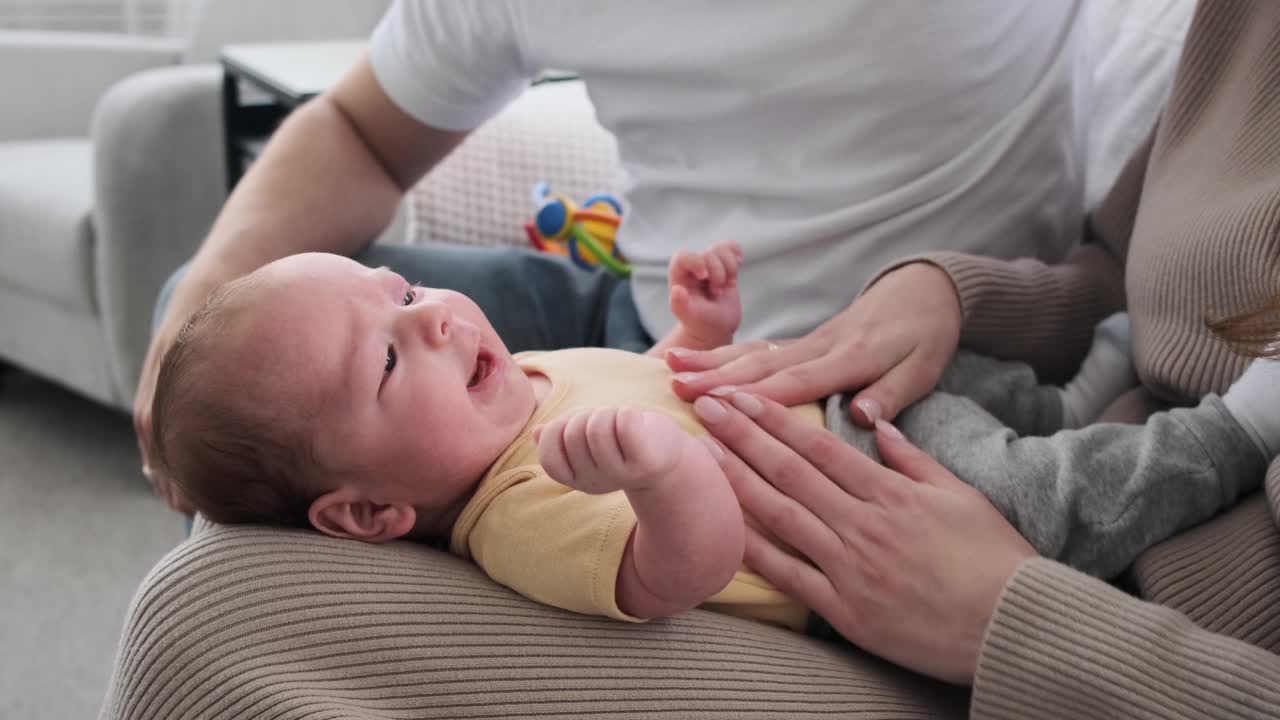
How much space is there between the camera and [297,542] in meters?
0.76

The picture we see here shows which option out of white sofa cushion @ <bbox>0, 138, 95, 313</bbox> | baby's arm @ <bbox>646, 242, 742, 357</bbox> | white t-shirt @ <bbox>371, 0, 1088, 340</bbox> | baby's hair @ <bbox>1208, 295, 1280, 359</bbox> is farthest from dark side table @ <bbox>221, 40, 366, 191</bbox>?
baby's hair @ <bbox>1208, 295, 1280, 359</bbox>

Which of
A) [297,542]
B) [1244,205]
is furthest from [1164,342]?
[297,542]

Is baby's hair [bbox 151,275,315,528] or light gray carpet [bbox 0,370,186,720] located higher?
baby's hair [bbox 151,275,315,528]

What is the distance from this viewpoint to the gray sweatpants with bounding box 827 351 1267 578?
34.0 inches

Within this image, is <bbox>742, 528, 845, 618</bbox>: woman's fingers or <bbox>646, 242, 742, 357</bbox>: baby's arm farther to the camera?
<bbox>646, 242, 742, 357</bbox>: baby's arm

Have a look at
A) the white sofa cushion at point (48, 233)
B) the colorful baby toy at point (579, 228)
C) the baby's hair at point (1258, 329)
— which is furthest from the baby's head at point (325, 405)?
the white sofa cushion at point (48, 233)

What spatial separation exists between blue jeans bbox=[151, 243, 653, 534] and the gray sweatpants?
0.48m

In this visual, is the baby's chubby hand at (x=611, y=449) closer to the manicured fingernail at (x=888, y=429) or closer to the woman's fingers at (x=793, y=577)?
the woman's fingers at (x=793, y=577)

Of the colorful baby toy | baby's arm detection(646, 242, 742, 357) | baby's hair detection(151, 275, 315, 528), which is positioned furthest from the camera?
the colorful baby toy

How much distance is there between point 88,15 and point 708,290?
317 cm

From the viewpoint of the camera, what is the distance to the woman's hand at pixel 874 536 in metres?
0.82

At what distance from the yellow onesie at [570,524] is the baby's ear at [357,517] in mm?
43

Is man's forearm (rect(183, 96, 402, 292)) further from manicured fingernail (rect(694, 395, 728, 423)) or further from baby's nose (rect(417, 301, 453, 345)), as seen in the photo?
manicured fingernail (rect(694, 395, 728, 423))

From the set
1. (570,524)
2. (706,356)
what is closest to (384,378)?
(570,524)
